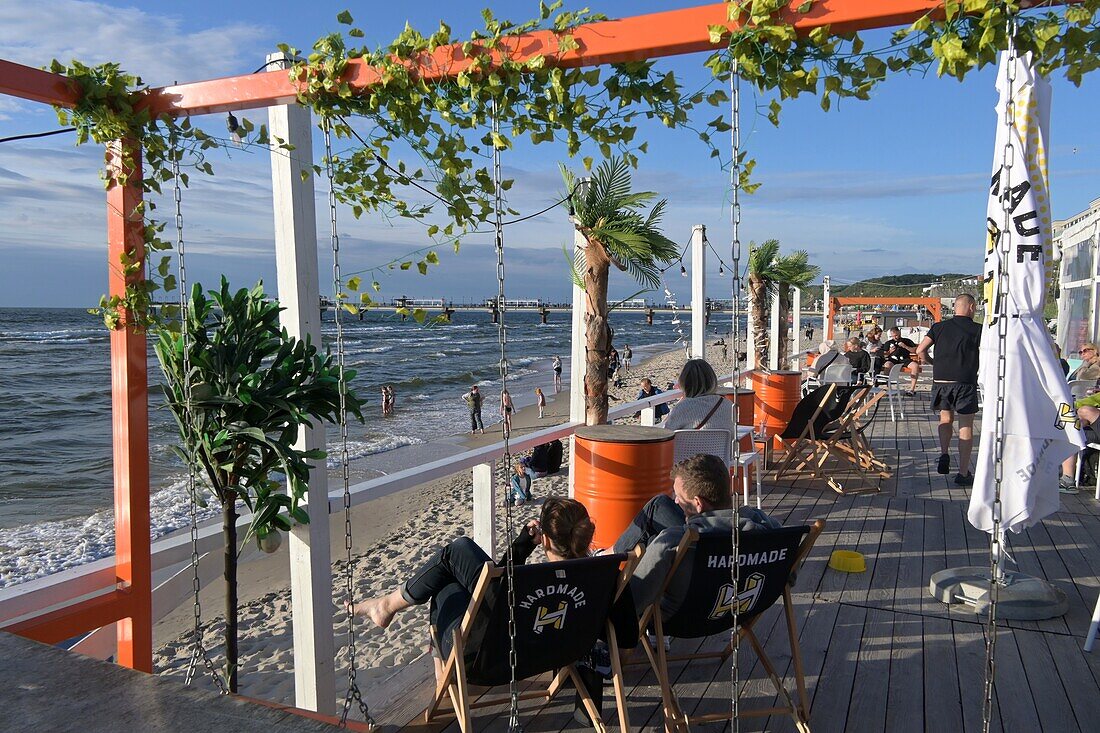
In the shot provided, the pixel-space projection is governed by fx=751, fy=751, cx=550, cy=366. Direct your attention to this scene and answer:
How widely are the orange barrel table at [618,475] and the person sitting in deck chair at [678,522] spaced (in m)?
0.94

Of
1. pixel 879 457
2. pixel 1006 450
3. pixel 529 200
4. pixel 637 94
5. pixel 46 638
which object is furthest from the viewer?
pixel 879 457

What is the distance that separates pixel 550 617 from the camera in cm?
222

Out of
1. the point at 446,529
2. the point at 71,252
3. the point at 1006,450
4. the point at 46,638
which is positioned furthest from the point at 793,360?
the point at 46,638

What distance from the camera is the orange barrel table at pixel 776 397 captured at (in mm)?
7691

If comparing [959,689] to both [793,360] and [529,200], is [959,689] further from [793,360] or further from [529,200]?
[793,360]

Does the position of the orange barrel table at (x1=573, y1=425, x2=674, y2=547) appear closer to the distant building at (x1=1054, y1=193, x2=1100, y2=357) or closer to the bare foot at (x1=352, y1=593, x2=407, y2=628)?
the bare foot at (x1=352, y1=593, x2=407, y2=628)

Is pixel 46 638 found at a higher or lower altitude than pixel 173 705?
lower

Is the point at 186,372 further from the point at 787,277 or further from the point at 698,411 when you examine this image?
the point at 787,277

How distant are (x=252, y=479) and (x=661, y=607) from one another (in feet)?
4.74

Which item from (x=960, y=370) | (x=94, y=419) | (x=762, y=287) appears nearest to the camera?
(x=960, y=370)

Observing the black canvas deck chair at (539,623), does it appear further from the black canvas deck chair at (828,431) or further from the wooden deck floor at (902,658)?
the black canvas deck chair at (828,431)

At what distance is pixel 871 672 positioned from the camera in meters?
2.89

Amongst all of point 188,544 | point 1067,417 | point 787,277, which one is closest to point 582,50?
point 188,544

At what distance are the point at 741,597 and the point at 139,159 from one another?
2552mm
